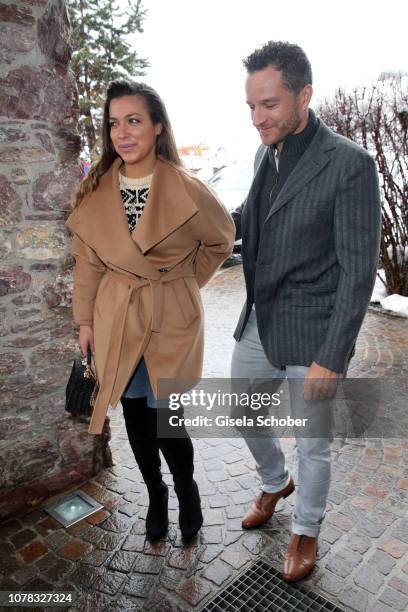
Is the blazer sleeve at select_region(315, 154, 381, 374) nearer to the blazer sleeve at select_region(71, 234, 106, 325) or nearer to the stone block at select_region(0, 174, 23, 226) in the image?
the blazer sleeve at select_region(71, 234, 106, 325)

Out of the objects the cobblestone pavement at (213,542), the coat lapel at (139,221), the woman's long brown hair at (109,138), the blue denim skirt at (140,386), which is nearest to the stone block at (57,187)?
the woman's long brown hair at (109,138)

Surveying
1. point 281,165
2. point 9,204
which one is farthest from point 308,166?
point 9,204

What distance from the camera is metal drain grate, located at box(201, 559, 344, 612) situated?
6.20 feet

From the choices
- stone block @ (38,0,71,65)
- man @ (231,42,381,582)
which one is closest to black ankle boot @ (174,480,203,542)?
man @ (231,42,381,582)

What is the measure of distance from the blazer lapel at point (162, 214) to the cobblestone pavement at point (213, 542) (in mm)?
1449

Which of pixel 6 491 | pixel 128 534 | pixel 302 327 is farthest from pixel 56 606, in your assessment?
pixel 302 327

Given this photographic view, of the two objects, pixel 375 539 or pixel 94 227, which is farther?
pixel 375 539

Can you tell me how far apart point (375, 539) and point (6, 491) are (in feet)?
6.16

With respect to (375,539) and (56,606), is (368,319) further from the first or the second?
(56,606)

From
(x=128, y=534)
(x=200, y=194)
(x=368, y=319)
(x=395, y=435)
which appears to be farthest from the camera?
(x=368, y=319)

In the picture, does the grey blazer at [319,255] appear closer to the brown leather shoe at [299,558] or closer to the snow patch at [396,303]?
the brown leather shoe at [299,558]

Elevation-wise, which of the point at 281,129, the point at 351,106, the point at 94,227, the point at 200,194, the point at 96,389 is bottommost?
the point at 96,389

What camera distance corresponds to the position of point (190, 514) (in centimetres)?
221

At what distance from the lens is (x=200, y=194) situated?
1858 mm
